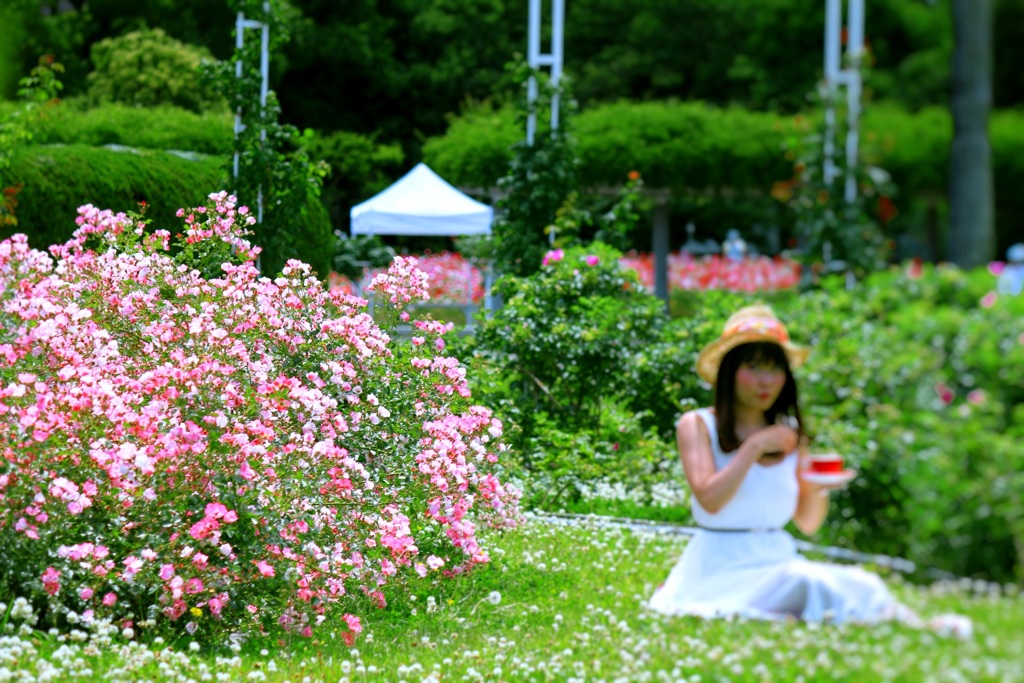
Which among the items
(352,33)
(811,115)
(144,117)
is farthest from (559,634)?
(352,33)

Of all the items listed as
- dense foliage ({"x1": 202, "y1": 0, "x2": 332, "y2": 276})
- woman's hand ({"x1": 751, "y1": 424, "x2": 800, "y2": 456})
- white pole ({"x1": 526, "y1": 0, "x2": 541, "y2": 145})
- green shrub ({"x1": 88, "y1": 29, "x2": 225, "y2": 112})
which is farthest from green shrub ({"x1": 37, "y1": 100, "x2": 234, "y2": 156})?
woman's hand ({"x1": 751, "y1": 424, "x2": 800, "y2": 456})

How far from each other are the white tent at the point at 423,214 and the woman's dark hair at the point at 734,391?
1424 centimetres

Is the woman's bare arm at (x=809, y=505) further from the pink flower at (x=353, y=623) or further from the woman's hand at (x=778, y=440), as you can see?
the pink flower at (x=353, y=623)

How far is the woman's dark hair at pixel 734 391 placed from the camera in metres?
2.45

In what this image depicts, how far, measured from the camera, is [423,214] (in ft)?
54.9

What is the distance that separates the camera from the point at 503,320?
773 cm

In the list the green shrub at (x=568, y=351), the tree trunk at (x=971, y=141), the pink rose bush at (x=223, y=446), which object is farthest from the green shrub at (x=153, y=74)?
the tree trunk at (x=971, y=141)

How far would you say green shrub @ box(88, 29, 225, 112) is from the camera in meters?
21.8

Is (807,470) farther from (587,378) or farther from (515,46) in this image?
(515,46)

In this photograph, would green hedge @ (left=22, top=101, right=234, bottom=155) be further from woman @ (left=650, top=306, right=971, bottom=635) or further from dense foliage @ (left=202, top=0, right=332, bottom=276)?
woman @ (left=650, top=306, right=971, bottom=635)

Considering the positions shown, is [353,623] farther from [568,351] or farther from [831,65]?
[568,351]

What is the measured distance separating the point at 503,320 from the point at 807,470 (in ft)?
17.7

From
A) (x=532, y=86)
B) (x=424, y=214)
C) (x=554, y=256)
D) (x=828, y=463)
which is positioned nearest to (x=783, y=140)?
(x=828, y=463)

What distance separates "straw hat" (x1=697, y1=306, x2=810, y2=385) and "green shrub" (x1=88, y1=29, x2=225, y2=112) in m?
19.5
